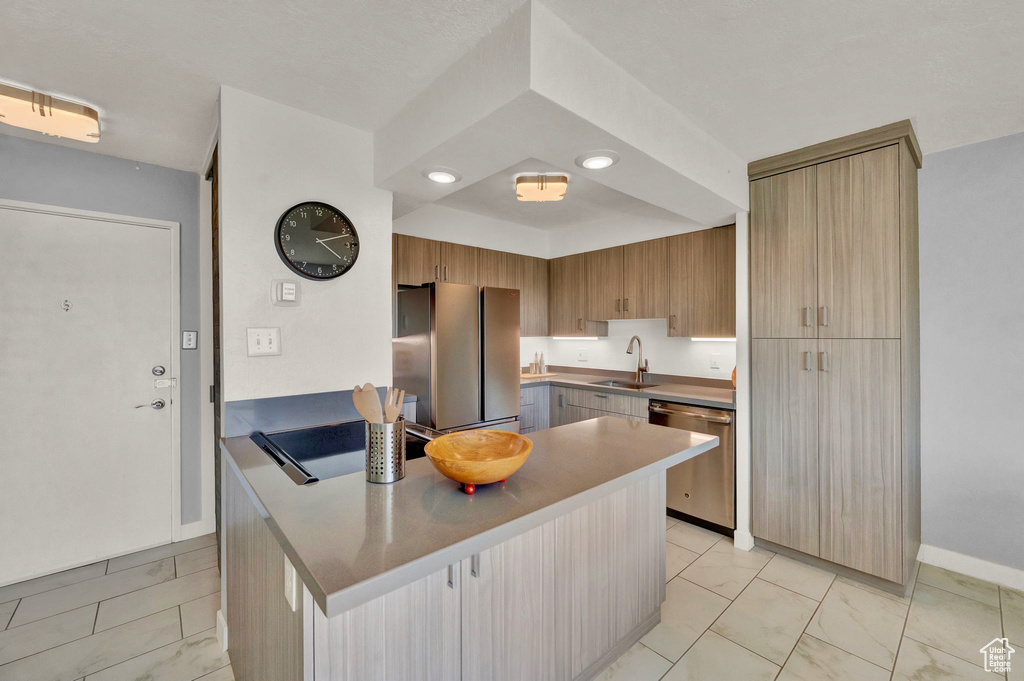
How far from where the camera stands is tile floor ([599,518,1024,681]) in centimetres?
174

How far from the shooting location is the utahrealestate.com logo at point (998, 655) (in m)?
1.74

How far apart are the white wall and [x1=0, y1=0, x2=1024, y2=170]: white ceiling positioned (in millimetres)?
149

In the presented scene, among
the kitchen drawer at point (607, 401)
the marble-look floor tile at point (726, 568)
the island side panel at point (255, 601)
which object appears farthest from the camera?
the kitchen drawer at point (607, 401)

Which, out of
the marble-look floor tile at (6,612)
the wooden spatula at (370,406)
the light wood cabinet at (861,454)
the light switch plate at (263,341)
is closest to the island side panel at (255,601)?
the wooden spatula at (370,406)

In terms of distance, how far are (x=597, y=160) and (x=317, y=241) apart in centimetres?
138

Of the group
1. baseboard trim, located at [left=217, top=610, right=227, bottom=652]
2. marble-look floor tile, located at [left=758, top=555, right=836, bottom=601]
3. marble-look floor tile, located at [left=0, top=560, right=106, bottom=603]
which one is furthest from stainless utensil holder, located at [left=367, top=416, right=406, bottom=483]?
marble-look floor tile, located at [left=0, top=560, right=106, bottom=603]

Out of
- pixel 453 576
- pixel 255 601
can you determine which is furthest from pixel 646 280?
pixel 255 601

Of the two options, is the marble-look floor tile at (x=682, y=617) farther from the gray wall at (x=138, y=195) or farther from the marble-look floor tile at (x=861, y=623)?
the gray wall at (x=138, y=195)

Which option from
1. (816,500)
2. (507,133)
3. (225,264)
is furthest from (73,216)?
(816,500)

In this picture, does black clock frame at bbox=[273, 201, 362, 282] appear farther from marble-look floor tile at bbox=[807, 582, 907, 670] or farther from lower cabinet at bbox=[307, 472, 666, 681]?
marble-look floor tile at bbox=[807, 582, 907, 670]

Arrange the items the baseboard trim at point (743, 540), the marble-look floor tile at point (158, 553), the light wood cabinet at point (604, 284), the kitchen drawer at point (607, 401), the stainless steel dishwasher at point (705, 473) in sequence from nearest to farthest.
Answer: the marble-look floor tile at point (158, 553) → the baseboard trim at point (743, 540) → the stainless steel dishwasher at point (705, 473) → the kitchen drawer at point (607, 401) → the light wood cabinet at point (604, 284)

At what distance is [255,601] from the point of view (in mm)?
1439

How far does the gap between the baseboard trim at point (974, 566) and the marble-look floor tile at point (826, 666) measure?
1.25 m

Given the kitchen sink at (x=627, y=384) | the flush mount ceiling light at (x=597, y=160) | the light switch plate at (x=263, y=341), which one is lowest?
the kitchen sink at (x=627, y=384)
